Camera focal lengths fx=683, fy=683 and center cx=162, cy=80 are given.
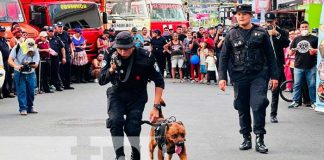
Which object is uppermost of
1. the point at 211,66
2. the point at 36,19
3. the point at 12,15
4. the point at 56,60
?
the point at 12,15

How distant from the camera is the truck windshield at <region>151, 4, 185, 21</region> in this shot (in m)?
33.6

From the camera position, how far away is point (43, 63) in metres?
18.8

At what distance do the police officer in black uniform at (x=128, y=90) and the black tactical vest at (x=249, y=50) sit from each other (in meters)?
1.68

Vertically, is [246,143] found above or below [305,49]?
below

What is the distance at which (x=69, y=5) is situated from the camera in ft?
77.3

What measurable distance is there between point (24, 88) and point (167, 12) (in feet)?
68.7

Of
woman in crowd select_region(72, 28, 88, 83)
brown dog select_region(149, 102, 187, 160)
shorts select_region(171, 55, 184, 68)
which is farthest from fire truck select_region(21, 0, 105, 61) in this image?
brown dog select_region(149, 102, 187, 160)

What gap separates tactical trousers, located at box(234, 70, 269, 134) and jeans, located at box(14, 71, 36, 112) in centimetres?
569

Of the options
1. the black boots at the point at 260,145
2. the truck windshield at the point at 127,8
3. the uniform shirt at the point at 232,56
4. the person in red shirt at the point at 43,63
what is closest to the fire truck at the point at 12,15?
the person in red shirt at the point at 43,63

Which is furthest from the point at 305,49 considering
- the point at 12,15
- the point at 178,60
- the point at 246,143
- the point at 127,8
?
the point at 127,8

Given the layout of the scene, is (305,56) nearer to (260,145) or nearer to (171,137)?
(260,145)

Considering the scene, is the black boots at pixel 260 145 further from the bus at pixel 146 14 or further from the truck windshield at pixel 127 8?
the truck windshield at pixel 127 8

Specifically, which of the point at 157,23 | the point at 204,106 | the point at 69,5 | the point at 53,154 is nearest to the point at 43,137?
the point at 53,154

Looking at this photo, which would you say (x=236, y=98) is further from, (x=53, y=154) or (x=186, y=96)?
(x=186, y=96)
